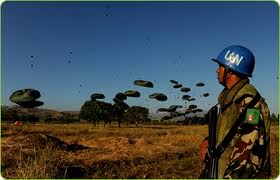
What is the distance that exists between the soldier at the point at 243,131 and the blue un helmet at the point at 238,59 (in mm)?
65

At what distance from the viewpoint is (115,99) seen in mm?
122562

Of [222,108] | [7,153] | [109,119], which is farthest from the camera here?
[109,119]

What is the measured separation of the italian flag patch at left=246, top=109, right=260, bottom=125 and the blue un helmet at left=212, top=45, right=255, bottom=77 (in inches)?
31.2

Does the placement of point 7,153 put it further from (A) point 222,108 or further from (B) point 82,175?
(A) point 222,108

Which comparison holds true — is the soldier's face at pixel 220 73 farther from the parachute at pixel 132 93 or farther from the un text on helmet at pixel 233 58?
the parachute at pixel 132 93

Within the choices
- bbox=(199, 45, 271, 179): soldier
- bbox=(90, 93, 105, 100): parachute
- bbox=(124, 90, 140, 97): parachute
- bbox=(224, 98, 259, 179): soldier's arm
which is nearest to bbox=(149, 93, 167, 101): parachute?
bbox=(124, 90, 140, 97): parachute

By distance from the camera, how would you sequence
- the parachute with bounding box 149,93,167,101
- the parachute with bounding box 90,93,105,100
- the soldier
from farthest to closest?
the parachute with bounding box 90,93,105,100, the parachute with bounding box 149,93,167,101, the soldier

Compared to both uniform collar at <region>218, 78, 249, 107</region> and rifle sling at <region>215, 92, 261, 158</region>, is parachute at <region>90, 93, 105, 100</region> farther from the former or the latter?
rifle sling at <region>215, 92, 261, 158</region>

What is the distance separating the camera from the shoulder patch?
14.3 ft

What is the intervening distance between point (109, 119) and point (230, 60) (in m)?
106

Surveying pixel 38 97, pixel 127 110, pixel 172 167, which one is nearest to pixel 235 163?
pixel 172 167

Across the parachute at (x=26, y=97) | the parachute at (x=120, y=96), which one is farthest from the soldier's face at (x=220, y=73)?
the parachute at (x=120, y=96)

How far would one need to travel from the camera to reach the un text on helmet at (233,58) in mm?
5199

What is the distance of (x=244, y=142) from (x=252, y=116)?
30 cm
